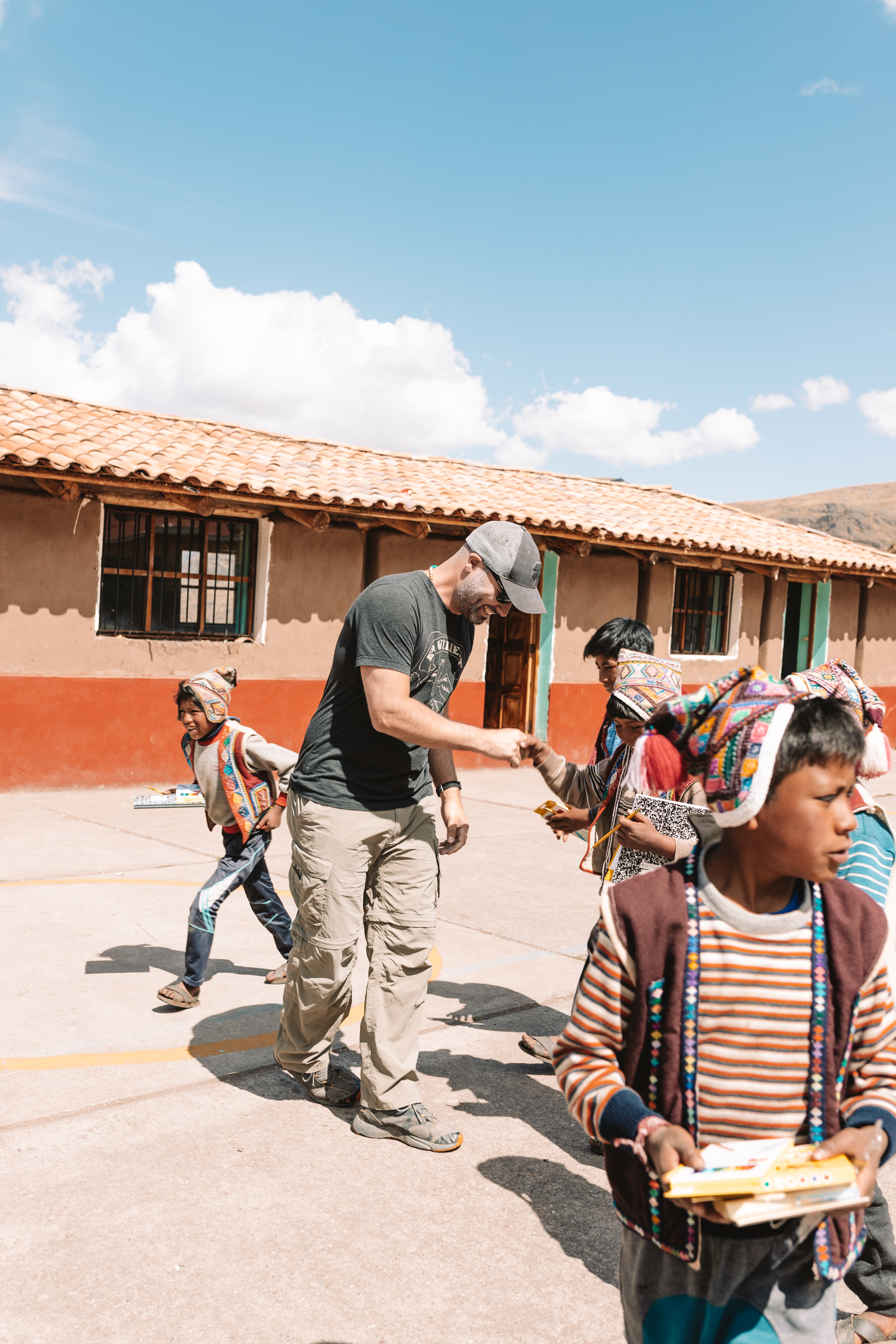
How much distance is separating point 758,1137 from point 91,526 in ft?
31.9

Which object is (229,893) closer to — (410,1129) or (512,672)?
(410,1129)

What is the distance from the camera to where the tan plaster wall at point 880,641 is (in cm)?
1942

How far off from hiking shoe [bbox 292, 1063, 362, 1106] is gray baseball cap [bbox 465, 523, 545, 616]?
1.73m

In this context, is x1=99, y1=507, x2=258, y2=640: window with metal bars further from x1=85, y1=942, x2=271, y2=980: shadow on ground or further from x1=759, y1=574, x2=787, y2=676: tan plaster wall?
x1=759, y1=574, x2=787, y2=676: tan plaster wall

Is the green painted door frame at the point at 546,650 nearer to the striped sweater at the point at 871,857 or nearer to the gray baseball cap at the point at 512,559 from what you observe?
the gray baseball cap at the point at 512,559

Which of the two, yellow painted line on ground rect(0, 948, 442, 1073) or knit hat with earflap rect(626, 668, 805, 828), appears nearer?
knit hat with earflap rect(626, 668, 805, 828)

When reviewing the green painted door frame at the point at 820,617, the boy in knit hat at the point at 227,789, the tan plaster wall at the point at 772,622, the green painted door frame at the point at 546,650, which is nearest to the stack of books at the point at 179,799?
the boy in knit hat at the point at 227,789

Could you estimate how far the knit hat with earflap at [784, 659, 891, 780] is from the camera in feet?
10.2

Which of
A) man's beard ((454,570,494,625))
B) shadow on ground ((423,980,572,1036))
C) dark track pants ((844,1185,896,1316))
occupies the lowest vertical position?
shadow on ground ((423,980,572,1036))

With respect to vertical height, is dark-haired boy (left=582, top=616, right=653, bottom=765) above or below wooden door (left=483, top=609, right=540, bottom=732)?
above

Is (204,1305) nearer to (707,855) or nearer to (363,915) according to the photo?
(363,915)

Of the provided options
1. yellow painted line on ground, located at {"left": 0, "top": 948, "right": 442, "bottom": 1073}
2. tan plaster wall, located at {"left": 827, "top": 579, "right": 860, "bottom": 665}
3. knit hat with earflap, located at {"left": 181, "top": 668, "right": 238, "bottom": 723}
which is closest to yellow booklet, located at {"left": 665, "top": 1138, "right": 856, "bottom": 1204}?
yellow painted line on ground, located at {"left": 0, "top": 948, "right": 442, "bottom": 1073}

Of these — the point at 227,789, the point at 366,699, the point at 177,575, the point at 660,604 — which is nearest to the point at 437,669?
the point at 366,699

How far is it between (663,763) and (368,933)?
2.20m
